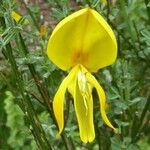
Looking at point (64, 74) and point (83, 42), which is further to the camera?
point (64, 74)

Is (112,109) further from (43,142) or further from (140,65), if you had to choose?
(140,65)

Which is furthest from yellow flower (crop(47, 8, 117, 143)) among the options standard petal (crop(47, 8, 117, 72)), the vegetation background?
the vegetation background

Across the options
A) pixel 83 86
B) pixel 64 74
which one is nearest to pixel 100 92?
pixel 83 86

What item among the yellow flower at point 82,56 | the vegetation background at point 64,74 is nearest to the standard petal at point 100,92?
the yellow flower at point 82,56

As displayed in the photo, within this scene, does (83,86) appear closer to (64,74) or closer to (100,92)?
(100,92)

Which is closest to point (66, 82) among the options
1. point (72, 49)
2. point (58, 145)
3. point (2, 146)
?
point (72, 49)

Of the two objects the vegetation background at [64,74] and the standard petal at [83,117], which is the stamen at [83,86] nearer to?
the standard petal at [83,117]

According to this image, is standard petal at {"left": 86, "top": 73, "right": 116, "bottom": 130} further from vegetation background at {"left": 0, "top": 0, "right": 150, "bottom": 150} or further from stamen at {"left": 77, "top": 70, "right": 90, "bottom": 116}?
vegetation background at {"left": 0, "top": 0, "right": 150, "bottom": 150}

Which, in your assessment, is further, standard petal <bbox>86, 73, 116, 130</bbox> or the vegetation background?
the vegetation background

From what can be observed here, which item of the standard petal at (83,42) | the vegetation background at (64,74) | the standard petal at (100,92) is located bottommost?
the vegetation background at (64,74)
